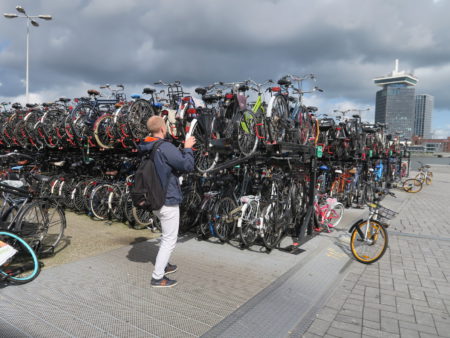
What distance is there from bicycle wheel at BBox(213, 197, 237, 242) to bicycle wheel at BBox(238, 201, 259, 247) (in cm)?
26

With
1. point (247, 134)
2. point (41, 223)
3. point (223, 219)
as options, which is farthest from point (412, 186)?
point (41, 223)

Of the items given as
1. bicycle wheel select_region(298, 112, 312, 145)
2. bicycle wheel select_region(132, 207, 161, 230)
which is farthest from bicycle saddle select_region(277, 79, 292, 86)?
bicycle wheel select_region(132, 207, 161, 230)

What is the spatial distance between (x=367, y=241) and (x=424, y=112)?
131 meters

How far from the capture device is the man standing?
11.4 ft

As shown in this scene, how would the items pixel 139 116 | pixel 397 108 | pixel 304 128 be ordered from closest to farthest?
1. pixel 139 116
2. pixel 304 128
3. pixel 397 108

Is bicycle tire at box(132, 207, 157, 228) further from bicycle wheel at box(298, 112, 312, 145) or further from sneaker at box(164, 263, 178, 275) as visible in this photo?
bicycle wheel at box(298, 112, 312, 145)

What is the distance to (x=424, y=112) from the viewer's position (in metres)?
114

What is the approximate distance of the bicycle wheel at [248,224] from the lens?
5.10 meters

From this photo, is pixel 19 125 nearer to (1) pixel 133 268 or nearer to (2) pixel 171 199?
(1) pixel 133 268

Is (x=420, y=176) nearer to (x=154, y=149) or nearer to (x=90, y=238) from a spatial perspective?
(x=90, y=238)

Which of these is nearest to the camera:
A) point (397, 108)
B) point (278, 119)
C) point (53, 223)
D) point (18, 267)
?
point (18, 267)

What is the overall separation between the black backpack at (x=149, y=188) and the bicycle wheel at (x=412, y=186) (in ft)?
48.5

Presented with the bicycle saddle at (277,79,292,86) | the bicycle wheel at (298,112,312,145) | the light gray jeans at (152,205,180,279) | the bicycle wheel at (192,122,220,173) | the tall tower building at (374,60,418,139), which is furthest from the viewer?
the tall tower building at (374,60,418,139)

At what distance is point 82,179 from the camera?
796 cm
